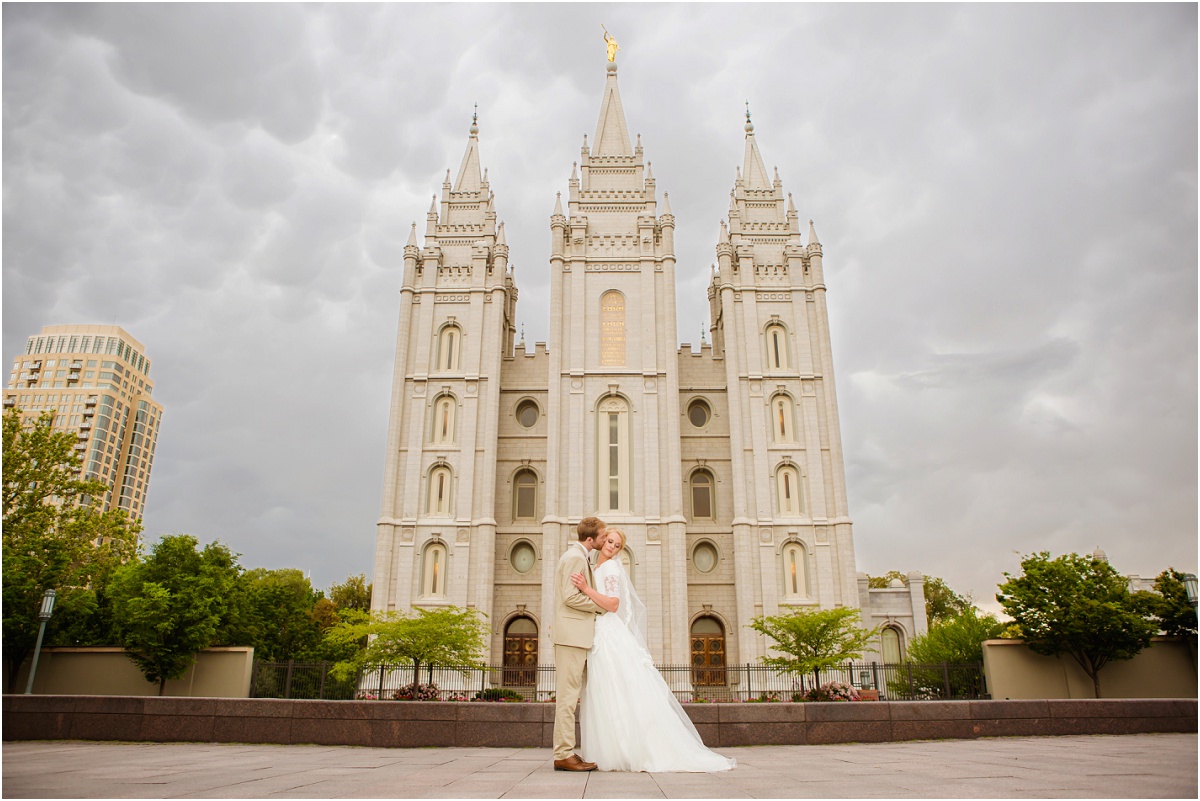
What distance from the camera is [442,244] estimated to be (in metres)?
37.3

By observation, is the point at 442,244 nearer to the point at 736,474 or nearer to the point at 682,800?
the point at 736,474

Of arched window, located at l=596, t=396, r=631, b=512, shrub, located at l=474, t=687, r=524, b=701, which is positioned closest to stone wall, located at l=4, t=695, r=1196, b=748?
shrub, located at l=474, t=687, r=524, b=701

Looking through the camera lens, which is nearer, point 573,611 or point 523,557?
point 573,611

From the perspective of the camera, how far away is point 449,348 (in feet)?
116

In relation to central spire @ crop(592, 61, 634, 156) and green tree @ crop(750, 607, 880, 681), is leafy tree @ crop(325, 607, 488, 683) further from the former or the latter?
central spire @ crop(592, 61, 634, 156)

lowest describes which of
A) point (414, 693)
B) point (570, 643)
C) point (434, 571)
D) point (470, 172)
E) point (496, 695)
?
point (496, 695)

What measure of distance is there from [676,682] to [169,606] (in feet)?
58.5

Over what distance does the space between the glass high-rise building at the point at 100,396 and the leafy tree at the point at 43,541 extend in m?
66.3

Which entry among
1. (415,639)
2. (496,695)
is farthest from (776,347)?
(415,639)

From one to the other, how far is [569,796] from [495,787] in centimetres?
77

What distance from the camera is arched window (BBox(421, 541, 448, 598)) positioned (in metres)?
31.3

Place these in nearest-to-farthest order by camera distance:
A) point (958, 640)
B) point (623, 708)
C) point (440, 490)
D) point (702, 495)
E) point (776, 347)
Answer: point (623, 708) → point (958, 640) → point (440, 490) → point (702, 495) → point (776, 347)

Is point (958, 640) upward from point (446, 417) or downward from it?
downward

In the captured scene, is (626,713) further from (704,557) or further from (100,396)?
(100,396)
